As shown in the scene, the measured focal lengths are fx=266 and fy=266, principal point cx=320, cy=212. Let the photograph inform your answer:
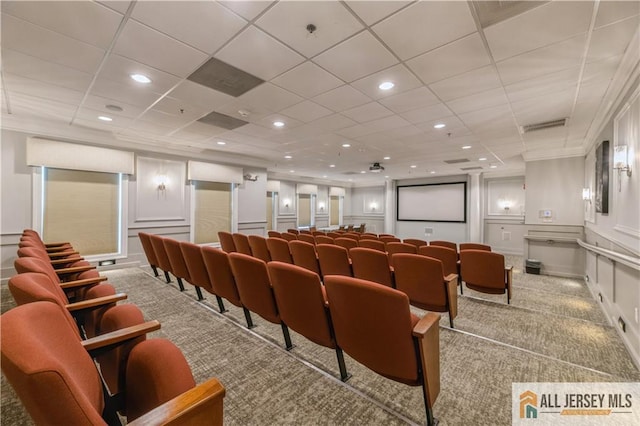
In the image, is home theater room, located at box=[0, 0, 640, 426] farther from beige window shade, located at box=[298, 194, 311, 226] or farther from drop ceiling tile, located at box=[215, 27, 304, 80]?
beige window shade, located at box=[298, 194, 311, 226]

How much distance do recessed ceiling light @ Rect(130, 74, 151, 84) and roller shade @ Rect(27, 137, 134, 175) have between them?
3338 mm

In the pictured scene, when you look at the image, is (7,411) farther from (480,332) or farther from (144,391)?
(480,332)

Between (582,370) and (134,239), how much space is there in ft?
24.4

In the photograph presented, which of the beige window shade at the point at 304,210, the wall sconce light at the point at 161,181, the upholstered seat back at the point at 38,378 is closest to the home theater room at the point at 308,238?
the upholstered seat back at the point at 38,378

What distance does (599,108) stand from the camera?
380 cm

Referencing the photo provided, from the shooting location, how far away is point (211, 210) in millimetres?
7453

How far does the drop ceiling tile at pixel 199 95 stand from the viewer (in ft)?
11.0

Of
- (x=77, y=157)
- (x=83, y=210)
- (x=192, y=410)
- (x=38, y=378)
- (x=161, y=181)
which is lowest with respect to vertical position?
(x=192, y=410)

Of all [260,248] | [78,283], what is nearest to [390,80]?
[260,248]

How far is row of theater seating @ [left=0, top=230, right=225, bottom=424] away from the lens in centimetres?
71

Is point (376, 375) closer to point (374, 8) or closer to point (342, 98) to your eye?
point (374, 8)

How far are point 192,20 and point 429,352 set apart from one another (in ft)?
9.73

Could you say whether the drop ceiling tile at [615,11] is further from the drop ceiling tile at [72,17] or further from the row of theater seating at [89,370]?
the drop ceiling tile at [72,17]

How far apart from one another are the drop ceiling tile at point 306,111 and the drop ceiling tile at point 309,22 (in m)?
1.34
